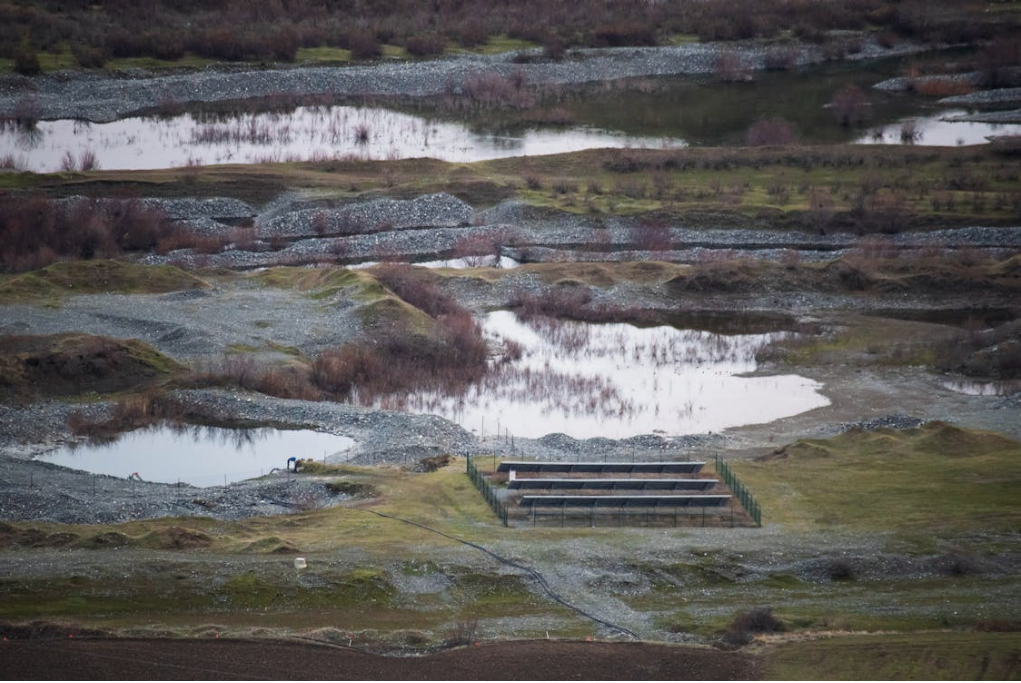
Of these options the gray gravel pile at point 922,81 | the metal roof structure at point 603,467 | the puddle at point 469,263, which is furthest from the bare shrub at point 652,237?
the gray gravel pile at point 922,81

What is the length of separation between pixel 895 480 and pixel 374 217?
35432 millimetres

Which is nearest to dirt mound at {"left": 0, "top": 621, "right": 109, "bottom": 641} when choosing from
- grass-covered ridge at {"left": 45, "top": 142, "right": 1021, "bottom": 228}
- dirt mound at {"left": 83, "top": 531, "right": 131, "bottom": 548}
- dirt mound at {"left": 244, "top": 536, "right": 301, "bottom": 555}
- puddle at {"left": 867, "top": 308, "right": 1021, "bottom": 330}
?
dirt mound at {"left": 83, "top": 531, "right": 131, "bottom": 548}

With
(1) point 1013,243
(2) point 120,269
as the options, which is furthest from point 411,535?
(1) point 1013,243

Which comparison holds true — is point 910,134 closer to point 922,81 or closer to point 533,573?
point 922,81

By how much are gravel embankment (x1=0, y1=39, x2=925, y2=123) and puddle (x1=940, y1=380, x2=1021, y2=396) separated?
5240cm

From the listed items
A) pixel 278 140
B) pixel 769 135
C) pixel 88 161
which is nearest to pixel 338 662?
pixel 88 161

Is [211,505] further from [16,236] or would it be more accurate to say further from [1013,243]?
[1013,243]

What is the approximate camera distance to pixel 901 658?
30188 millimetres

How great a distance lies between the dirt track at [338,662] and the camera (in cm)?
2838

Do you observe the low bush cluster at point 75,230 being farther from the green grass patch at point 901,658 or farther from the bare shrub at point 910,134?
the bare shrub at point 910,134

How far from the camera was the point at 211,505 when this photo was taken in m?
37.7

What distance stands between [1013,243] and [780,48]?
49.2m

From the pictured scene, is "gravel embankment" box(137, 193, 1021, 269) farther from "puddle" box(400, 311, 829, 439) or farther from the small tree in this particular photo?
the small tree

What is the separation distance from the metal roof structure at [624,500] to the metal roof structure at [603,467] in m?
2.30
